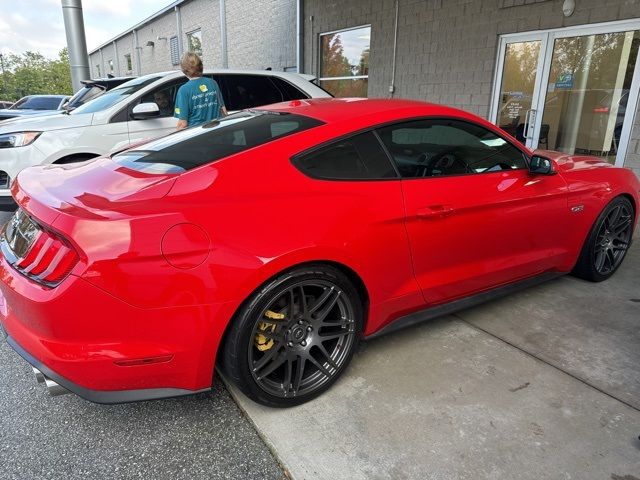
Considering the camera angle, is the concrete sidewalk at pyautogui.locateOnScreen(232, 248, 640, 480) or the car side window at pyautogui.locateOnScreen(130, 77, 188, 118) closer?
the concrete sidewalk at pyautogui.locateOnScreen(232, 248, 640, 480)

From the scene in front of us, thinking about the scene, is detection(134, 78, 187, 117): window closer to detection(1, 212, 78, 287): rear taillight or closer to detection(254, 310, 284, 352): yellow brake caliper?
detection(1, 212, 78, 287): rear taillight

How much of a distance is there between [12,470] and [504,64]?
25.6 feet

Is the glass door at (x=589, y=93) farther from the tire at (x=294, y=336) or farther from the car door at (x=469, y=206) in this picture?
the tire at (x=294, y=336)

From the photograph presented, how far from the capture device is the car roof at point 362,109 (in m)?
2.65

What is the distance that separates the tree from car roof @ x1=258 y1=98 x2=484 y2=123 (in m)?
58.5

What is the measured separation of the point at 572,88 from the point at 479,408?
5.82m

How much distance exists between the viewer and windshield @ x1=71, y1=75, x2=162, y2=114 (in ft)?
17.9

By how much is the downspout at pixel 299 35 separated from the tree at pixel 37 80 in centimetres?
4933

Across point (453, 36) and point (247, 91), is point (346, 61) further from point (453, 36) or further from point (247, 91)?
point (247, 91)

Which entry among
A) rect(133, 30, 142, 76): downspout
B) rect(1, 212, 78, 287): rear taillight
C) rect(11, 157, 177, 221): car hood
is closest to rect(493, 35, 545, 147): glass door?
rect(11, 157, 177, 221): car hood

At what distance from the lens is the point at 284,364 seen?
237 cm

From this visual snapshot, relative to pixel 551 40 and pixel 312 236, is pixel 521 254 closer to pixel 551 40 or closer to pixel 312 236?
pixel 312 236

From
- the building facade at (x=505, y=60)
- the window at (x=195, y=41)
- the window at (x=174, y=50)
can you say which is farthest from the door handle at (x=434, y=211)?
the window at (x=174, y=50)

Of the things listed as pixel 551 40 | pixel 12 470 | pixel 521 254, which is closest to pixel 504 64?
pixel 551 40
